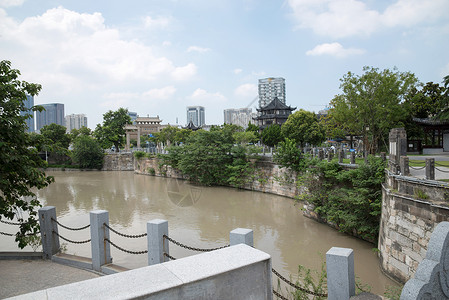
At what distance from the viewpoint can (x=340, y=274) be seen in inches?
158

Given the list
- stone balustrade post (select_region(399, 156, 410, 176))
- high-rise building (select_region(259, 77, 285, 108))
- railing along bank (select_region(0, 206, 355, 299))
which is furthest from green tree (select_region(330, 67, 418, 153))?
high-rise building (select_region(259, 77, 285, 108))

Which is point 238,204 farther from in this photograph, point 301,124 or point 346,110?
point 301,124

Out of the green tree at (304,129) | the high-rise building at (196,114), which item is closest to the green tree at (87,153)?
the green tree at (304,129)

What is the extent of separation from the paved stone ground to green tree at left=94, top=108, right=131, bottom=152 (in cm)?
4585

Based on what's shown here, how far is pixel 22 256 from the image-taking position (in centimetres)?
787

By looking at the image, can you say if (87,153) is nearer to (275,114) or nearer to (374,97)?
(275,114)

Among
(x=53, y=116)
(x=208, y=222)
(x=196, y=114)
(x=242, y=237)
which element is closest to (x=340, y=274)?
(x=242, y=237)

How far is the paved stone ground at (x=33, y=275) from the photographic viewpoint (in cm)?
602

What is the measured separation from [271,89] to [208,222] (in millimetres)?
152927

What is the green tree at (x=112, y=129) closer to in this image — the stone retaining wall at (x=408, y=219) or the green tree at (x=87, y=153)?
the green tree at (x=87, y=153)

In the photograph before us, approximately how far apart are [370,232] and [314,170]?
5.19 metres

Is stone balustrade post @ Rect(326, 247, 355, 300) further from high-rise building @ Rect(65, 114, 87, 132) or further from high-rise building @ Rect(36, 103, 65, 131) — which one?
high-rise building @ Rect(65, 114, 87, 132)

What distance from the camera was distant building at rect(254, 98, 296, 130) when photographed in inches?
2447

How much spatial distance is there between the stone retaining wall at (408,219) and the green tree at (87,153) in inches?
1722
